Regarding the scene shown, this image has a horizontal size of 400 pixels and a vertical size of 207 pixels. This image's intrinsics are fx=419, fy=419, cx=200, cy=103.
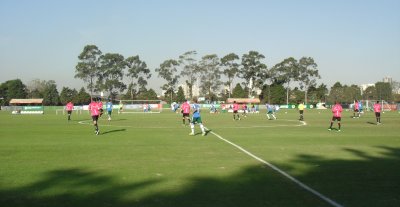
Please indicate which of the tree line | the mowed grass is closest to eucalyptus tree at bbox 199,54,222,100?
the tree line

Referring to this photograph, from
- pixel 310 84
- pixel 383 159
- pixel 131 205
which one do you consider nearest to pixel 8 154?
pixel 131 205

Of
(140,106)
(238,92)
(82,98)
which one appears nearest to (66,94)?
(82,98)

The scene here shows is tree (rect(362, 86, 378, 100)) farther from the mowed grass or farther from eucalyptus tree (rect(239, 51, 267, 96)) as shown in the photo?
the mowed grass

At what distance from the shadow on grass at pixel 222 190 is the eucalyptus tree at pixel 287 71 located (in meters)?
121

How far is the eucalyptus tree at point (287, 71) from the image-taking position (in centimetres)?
12938

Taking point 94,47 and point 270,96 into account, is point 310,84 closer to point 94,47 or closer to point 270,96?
point 270,96

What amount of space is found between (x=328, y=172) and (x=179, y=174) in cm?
378

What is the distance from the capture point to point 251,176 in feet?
32.7

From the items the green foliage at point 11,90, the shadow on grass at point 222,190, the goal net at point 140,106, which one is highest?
the green foliage at point 11,90

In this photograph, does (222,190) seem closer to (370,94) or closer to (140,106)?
(140,106)

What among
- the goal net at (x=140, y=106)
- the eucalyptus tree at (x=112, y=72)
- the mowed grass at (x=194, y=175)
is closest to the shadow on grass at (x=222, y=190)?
the mowed grass at (x=194, y=175)

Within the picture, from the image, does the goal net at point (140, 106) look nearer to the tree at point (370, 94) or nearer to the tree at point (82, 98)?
the tree at point (82, 98)

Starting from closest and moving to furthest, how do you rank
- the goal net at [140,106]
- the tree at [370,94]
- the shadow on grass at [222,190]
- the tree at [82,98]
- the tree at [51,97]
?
the shadow on grass at [222,190] → the goal net at [140,106] → the tree at [82,98] → the tree at [51,97] → the tree at [370,94]

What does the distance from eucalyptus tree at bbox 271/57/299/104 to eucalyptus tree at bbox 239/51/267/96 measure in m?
4.22
